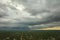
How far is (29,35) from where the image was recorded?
2316 mm

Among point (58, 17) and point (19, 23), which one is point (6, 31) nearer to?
point (19, 23)

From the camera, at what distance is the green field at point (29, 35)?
228 centimetres

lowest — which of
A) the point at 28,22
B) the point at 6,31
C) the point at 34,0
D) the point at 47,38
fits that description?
the point at 47,38

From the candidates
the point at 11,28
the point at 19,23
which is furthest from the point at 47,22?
the point at 11,28

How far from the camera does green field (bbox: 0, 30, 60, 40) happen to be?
228 cm

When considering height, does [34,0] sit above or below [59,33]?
above

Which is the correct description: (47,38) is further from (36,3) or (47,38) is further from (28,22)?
(36,3)

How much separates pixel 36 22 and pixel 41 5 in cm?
31

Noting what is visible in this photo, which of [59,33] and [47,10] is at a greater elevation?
[47,10]

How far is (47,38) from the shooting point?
229cm

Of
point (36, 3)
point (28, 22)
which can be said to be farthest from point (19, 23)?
point (36, 3)

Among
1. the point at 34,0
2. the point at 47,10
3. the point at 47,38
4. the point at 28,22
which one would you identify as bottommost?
the point at 47,38

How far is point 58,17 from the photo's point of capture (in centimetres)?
230

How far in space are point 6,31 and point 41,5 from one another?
762mm
